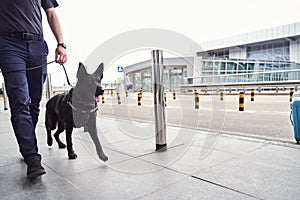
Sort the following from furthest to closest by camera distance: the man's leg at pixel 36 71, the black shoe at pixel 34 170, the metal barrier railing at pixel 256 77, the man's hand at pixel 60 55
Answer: the metal barrier railing at pixel 256 77, the man's hand at pixel 60 55, the man's leg at pixel 36 71, the black shoe at pixel 34 170

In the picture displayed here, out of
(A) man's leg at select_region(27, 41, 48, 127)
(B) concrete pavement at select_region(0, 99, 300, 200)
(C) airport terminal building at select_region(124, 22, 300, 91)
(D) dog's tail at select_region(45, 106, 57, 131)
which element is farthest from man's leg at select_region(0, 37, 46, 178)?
(C) airport terminal building at select_region(124, 22, 300, 91)

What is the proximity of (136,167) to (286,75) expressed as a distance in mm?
24039

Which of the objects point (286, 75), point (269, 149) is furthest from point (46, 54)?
point (286, 75)

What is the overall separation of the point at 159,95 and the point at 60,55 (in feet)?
4.14

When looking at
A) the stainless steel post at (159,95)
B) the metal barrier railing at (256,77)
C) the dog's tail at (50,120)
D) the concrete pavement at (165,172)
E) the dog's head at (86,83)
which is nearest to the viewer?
the concrete pavement at (165,172)

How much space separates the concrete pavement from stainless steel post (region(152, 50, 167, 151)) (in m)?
0.17

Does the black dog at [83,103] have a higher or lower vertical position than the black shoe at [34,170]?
higher

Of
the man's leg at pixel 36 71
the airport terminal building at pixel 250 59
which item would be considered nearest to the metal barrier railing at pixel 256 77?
the airport terminal building at pixel 250 59

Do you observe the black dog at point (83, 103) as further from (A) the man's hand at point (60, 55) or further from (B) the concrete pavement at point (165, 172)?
(B) the concrete pavement at point (165, 172)

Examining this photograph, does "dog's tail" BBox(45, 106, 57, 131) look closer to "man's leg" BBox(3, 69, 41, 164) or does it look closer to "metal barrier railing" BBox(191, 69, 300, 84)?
"man's leg" BBox(3, 69, 41, 164)

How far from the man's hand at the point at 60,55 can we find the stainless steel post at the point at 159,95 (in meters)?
1.06

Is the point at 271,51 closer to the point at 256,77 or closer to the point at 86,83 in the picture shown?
the point at 256,77

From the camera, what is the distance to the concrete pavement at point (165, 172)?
6.27 ft

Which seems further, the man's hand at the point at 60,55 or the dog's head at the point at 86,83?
the dog's head at the point at 86,83
